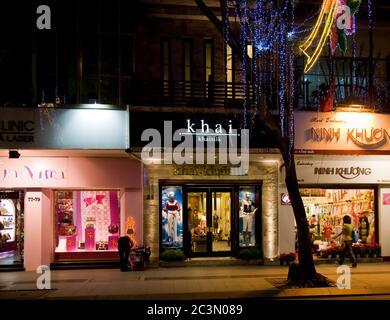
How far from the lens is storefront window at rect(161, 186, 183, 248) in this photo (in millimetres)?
18500

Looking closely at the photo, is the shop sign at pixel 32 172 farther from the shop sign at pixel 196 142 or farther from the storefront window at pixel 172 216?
the storefront window at pixel 172 216

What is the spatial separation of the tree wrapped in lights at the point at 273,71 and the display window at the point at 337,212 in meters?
3.75

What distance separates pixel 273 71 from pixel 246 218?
542cm

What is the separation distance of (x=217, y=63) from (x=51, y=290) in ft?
32.4

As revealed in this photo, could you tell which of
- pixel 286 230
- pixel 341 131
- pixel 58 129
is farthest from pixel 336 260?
pixel 58 129

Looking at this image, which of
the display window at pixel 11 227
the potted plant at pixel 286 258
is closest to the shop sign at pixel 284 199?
the potted plant at pixel 286 258

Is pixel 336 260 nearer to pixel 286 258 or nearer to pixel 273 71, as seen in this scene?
pixel 286 258

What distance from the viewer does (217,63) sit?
62.5 ft

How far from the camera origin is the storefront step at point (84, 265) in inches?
707

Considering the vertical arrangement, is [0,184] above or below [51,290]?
above

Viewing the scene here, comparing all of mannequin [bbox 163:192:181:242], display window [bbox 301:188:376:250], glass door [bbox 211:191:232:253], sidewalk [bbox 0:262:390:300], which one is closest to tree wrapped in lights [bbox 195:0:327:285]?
sidewalk [bbox 0:262:390:300]

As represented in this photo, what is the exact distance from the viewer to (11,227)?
18641mm
